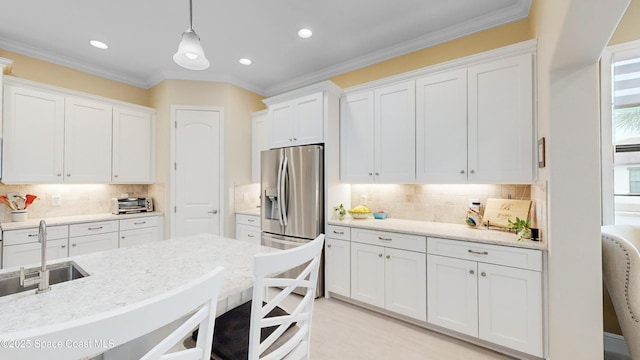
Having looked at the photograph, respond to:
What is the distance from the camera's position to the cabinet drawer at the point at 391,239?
2383 mm

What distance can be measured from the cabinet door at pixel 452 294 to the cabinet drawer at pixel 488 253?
58 mm

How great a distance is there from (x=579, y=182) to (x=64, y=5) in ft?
14.2

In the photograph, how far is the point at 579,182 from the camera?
5.45 ft

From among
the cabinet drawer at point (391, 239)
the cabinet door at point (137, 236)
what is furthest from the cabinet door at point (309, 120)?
the cabinet door at point (137, 236)

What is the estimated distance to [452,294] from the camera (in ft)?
7.25

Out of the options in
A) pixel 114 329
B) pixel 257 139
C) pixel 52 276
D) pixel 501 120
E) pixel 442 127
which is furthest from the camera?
pixel 257 139

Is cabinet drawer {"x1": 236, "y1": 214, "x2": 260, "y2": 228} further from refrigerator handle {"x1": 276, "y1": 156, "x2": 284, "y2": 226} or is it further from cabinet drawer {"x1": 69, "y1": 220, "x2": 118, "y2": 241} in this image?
cabinet drawer {"x1": 69, "y1": 220, "x2": 118, "y2": 241}

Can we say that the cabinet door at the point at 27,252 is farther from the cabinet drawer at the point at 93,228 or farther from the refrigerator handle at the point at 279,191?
the refrigerator handle at the point at 279,191

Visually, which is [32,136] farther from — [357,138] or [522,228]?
[522,228]

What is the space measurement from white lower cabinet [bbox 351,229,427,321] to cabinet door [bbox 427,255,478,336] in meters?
0.07

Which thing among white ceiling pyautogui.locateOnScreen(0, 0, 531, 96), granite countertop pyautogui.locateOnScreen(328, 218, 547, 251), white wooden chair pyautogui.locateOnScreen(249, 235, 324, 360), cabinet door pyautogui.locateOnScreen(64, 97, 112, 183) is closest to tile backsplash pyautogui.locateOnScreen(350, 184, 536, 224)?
granite countertop pyautogui.locateOnScreen(328, 218, 547, 251)

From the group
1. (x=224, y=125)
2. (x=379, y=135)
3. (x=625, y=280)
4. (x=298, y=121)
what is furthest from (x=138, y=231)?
(x=625, y=280)

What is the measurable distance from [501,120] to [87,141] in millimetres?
4681

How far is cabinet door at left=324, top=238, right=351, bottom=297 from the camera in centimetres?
285
